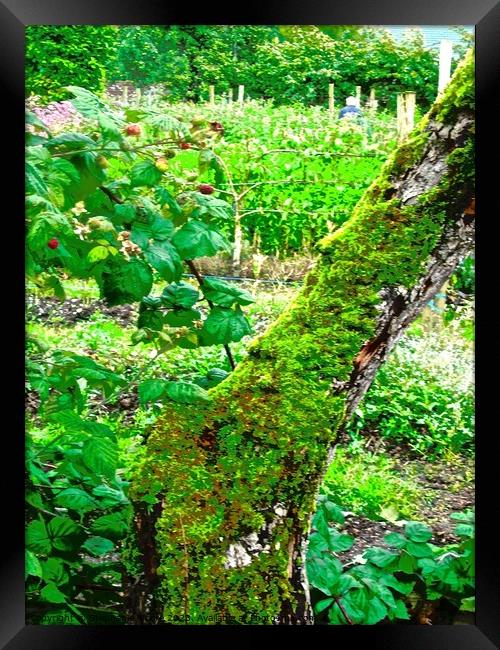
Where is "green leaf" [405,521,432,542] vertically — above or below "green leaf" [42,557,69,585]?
above

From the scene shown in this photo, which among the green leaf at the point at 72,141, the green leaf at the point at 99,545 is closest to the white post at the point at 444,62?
the green leaf at the point at 72,141

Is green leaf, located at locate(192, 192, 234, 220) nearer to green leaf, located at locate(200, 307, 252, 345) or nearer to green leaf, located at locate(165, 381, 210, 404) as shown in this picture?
green leaf, located at locate(200, 307, 252, 345)

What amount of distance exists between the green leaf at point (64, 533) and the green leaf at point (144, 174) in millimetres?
1114

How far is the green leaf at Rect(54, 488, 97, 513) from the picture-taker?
252cm

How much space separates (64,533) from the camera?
100 inches

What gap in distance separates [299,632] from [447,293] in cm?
120

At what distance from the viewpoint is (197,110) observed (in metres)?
2.52

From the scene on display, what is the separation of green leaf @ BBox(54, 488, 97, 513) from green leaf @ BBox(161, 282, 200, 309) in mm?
673

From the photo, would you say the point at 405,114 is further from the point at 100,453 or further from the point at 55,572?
the point at 55,572

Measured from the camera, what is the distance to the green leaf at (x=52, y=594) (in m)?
2.55

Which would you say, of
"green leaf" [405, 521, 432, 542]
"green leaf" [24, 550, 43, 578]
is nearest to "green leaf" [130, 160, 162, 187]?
"green leaf" [24, 550, 43, 578]

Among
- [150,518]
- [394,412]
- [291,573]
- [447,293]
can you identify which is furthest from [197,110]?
[291,573]
